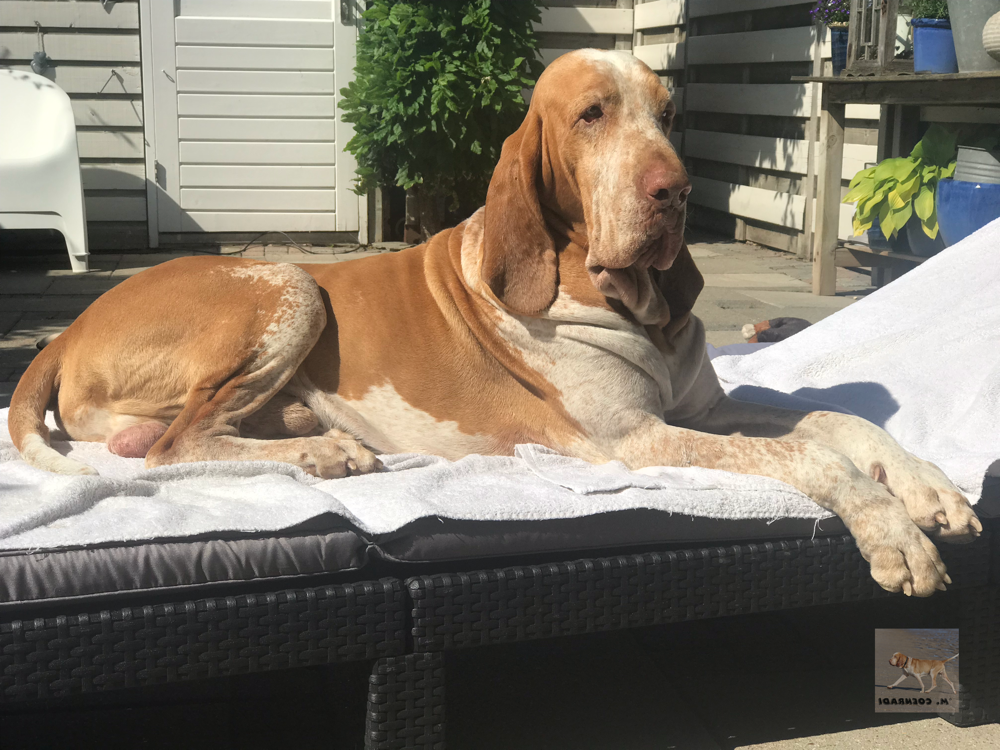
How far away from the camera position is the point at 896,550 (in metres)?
1.98

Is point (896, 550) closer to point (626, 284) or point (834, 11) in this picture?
point (626, 284)

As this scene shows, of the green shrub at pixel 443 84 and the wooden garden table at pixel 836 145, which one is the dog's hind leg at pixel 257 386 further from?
the green shrub at pixel 443 84

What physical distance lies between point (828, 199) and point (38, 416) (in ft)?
17.0

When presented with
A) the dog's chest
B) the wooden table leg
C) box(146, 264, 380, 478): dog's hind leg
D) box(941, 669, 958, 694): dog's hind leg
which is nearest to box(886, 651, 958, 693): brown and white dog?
box(941, 669, 958, 694): dog's hind leg

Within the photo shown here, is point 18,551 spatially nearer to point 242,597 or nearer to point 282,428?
point 242,597

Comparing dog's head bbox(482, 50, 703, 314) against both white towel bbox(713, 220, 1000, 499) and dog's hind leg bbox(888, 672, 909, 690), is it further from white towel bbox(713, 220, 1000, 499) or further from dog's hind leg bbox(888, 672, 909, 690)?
dog's hind leg bbox(888, 672, 909, 690)

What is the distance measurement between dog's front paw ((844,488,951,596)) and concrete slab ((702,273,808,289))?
15.8ft

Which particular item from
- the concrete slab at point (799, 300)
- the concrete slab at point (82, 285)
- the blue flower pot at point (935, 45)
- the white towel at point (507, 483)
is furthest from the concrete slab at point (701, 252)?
the white towel at point (507, 483)

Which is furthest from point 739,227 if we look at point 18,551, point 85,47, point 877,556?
point 18,551

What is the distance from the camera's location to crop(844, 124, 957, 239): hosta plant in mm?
5484

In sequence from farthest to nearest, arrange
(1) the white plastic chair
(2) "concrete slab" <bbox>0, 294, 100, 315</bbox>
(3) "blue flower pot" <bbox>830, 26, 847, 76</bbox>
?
(1) the white plastic chair < (3) "blue flower pot" <bbox>830, 26, 847, 76</bbox> < (2) "concrete slab" <bbox>0, 294, 100, 315</bbox>

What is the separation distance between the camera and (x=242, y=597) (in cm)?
180

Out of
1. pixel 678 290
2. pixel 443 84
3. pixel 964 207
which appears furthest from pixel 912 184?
pixel 678 290

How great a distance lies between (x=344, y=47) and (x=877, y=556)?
7.35 meters
